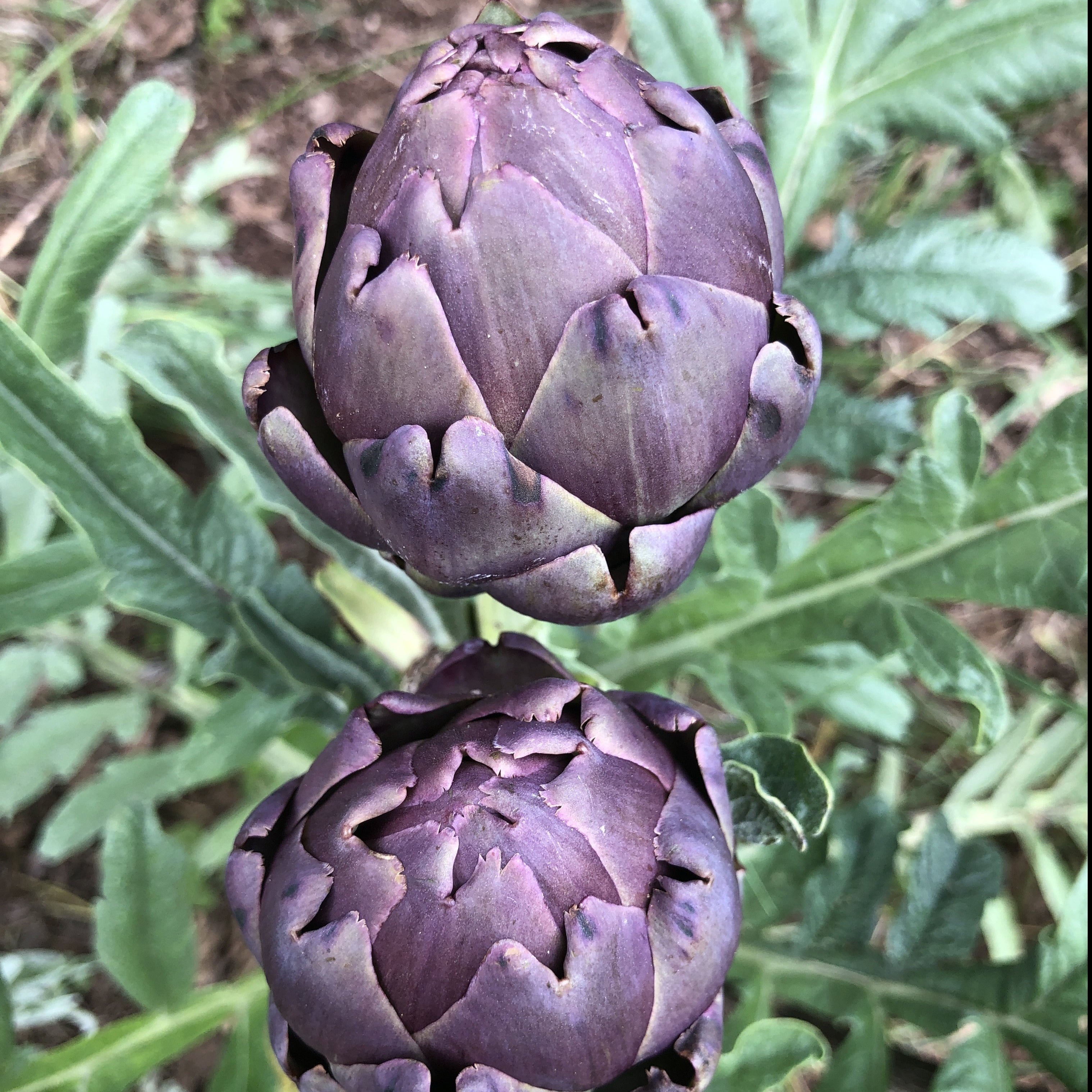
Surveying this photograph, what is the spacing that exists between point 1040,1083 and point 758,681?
0.96 m

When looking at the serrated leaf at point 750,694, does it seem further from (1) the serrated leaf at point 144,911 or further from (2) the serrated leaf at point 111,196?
(2) the serrated leaf at point 111,196

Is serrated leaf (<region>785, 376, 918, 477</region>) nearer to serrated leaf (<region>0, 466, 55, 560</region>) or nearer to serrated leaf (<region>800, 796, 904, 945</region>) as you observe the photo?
serrated leaf (<region>800, 796, 904, 945</region>)

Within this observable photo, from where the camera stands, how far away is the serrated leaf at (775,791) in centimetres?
70

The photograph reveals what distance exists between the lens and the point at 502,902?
606mm

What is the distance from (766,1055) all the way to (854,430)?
2.05ft

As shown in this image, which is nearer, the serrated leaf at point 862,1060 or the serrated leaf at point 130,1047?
the serrated leaf at point 130,1047

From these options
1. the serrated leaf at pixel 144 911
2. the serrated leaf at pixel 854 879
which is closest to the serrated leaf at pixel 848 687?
the serrated leaf at pixel 854 879

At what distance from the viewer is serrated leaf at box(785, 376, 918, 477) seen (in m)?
1.14

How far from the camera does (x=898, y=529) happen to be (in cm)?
98

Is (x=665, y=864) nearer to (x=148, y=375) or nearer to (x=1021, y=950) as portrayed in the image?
(x=148, y=375)

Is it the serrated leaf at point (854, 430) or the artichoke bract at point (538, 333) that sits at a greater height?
the artichoke bract at point (538, 333)

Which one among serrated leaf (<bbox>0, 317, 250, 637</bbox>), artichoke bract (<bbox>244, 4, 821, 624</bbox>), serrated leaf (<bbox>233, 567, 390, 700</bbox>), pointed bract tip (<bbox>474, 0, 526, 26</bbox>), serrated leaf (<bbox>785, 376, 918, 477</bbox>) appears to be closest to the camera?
artichoke bract (<bbox>244, 4, 821, 624</bbox>)

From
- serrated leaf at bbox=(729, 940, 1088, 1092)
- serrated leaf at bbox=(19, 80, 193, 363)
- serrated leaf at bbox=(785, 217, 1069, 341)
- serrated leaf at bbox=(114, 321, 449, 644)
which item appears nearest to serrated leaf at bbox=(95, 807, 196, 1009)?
serrated leaf at bbox=(114, 321, 449, 644)

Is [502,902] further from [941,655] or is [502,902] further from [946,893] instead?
[946,893]
